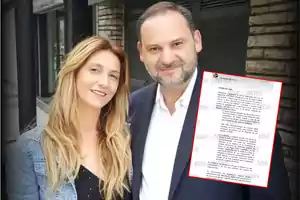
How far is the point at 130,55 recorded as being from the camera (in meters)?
1.07

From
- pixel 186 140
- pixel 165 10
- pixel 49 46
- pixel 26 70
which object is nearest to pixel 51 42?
pixel 49 46

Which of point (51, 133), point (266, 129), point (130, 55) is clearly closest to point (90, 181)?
point (51, 133)

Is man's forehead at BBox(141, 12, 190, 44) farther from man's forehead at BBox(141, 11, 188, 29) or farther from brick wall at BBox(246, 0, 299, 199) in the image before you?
brick wall at BBox(246, 0, 299, 199)

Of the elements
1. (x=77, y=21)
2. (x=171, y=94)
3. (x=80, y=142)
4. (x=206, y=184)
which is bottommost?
(x=206, y=184)

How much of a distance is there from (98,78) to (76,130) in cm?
18

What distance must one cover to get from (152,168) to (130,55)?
0.34 meters

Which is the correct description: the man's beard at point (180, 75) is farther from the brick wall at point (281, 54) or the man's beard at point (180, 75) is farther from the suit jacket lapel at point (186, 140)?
the brick wall at point (281, 54)

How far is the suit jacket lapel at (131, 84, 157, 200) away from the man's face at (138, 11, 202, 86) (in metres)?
0.14

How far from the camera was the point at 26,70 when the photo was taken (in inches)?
43.3

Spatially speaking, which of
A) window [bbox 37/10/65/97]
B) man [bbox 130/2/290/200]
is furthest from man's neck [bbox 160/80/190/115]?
window [bbox 37/10/65/97]

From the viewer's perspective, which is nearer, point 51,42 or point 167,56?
point 167,56

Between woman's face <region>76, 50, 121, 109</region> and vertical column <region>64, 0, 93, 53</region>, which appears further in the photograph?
vertical column <region>64, 0, 93, 53</region>

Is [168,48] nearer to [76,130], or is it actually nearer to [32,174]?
[76,130]

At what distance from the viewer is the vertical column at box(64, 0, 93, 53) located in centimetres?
107
